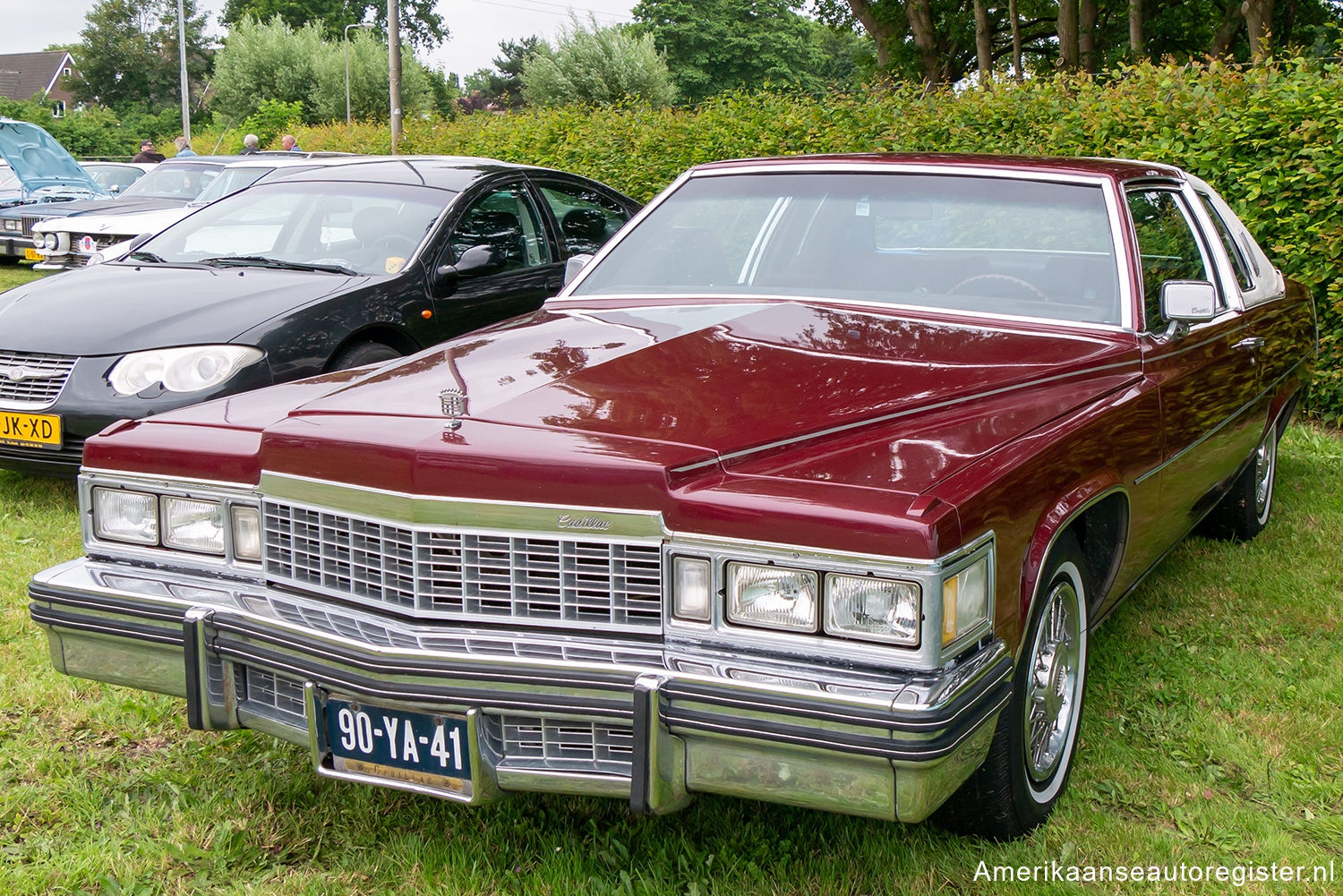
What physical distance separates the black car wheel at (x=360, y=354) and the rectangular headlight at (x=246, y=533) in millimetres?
2645

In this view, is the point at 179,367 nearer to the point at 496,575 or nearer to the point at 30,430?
the point at 30,430

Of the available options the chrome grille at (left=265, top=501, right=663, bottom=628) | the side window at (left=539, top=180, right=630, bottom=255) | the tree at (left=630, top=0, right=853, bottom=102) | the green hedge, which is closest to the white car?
the green hedge

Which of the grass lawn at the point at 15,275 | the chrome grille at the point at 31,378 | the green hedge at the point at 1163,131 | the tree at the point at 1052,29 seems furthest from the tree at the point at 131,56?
the chrome grille at the point at 31,378

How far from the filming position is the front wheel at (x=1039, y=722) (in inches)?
98.9

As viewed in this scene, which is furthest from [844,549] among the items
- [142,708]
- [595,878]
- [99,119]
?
[99,119]

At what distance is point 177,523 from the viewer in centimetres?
274

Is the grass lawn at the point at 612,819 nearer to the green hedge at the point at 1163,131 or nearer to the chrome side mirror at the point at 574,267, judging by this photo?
the chrome side mirror at the point at 574,267

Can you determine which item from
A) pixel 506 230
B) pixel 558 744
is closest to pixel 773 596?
pixel 558 744

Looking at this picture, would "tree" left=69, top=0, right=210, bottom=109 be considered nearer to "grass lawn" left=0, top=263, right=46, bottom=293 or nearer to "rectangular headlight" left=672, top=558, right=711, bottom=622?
"grass lawn" left=0, top=263, right=46, bottom=293

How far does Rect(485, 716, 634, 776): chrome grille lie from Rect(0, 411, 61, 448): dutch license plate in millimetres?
3478

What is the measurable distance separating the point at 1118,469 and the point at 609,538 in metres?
1.43

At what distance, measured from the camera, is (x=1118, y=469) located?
2.95 metres

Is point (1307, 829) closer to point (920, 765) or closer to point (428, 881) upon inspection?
point (920, 765)

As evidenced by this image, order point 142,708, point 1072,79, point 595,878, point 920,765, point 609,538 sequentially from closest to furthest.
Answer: point 920,765
point 609,538
point 595,878
point 142,708
point 1072,79
